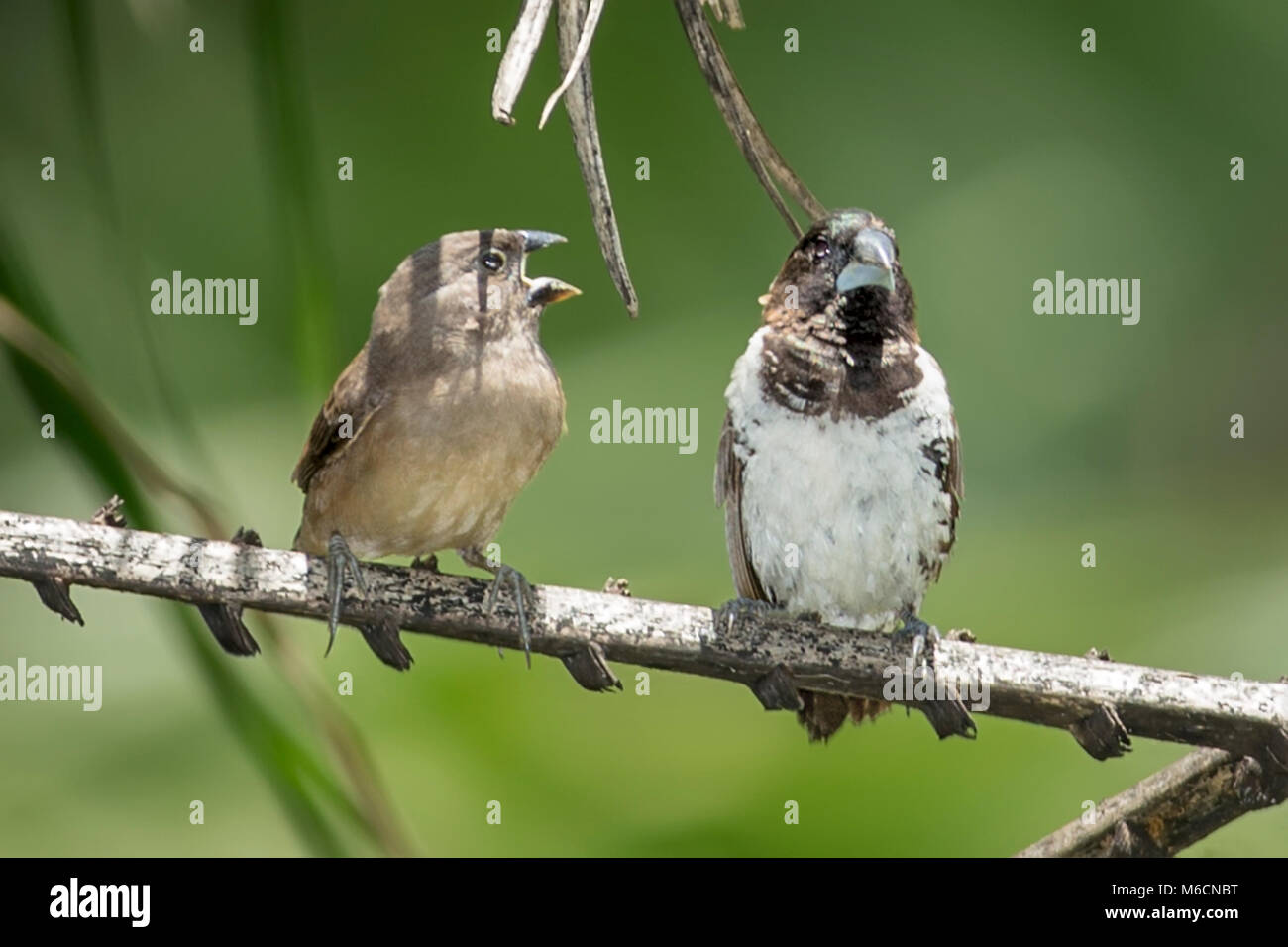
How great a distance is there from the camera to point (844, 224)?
125 inches

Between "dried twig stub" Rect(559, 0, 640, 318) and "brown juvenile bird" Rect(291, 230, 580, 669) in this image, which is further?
"brown juvenile bird" Rect(291, 230, 580, 669)

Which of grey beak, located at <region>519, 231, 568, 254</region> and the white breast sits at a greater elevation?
grey beak, located at <region>519, 231, 568, 254</region>

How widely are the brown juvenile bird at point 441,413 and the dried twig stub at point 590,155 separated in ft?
2.75

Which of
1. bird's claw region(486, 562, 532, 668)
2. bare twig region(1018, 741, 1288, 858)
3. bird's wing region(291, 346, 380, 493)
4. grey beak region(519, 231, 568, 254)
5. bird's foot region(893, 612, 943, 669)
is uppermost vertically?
grey beak region(519, 231, 568, 254)

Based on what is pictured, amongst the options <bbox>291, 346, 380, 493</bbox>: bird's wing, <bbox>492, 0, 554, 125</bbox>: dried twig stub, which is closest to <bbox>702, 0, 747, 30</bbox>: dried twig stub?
<bbox>492, 0, 554, 125</bbox>: dried twig stub

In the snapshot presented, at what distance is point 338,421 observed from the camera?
10.6 ft

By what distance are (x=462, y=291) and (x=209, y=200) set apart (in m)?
1.88

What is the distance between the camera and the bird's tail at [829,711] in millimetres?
3293

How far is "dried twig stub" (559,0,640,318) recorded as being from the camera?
2.30m

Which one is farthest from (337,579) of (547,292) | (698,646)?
(547,292)

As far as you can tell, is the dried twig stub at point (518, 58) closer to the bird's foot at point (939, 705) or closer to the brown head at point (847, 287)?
the brown head at point (847, 287)

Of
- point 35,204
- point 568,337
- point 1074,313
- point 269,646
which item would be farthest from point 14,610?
point 1074,313

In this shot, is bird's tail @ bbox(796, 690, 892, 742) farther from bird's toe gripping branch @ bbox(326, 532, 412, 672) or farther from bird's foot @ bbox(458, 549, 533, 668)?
bird's toe gripping branch @ bbox(326, 532, 412, 672)

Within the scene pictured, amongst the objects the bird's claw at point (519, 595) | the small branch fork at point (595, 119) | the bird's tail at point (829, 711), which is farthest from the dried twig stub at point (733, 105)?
the bird's tail at point (829, 711)
